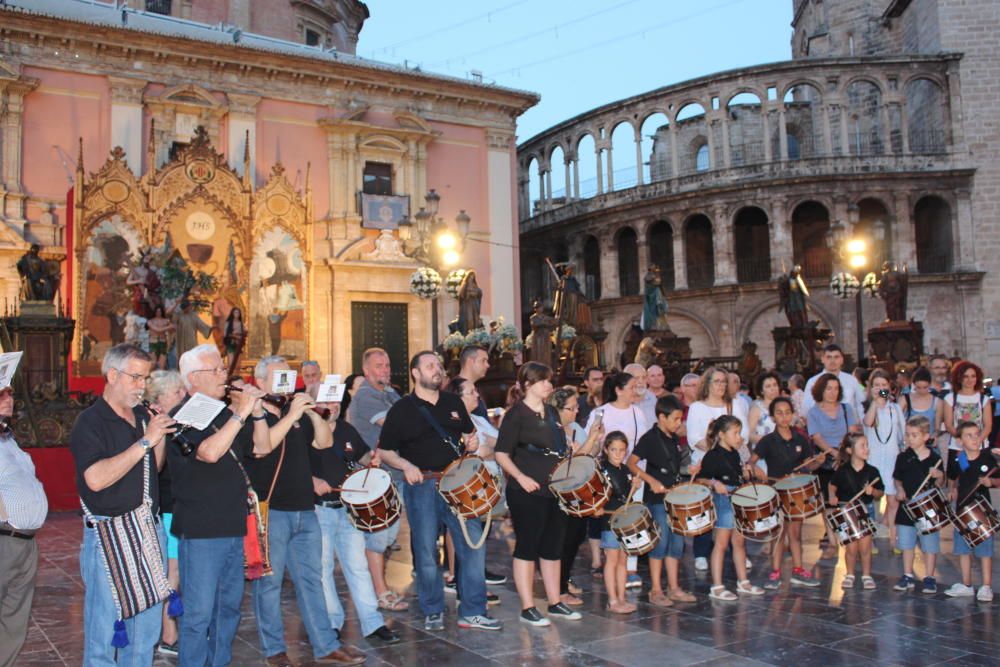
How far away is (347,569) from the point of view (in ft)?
20.8

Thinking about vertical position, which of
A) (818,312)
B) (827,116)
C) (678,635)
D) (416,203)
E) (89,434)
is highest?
(827,116)

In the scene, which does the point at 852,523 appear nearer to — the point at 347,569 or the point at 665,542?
the point at 665,542

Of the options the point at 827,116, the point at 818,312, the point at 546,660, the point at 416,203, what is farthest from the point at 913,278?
the point at 546,660

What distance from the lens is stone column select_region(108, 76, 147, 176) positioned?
23.8 metres

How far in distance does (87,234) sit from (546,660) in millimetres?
18599

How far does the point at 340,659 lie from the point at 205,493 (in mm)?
1602

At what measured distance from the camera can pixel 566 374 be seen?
19453mm

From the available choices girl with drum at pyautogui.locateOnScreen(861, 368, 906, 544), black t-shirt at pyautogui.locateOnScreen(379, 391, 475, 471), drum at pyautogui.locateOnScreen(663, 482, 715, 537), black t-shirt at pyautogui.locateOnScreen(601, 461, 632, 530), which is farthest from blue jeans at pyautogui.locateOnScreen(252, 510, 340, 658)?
girl with drum at pyautogui.locateOnScreen(861, 368, 906, 544)

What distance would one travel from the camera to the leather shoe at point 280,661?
18.4ft

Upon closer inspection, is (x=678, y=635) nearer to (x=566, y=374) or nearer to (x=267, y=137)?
(x=566, y=374)

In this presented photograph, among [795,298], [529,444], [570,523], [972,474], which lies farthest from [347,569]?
[795,298]

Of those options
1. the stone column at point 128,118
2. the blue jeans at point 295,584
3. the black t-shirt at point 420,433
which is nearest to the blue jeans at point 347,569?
the blue jeans at point 295,584

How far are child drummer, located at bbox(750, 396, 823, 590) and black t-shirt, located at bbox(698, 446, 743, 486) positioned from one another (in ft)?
1.19

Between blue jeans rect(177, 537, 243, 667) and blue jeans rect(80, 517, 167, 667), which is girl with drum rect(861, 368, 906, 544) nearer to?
blue jeans rect(177, 537, 243, 667)
